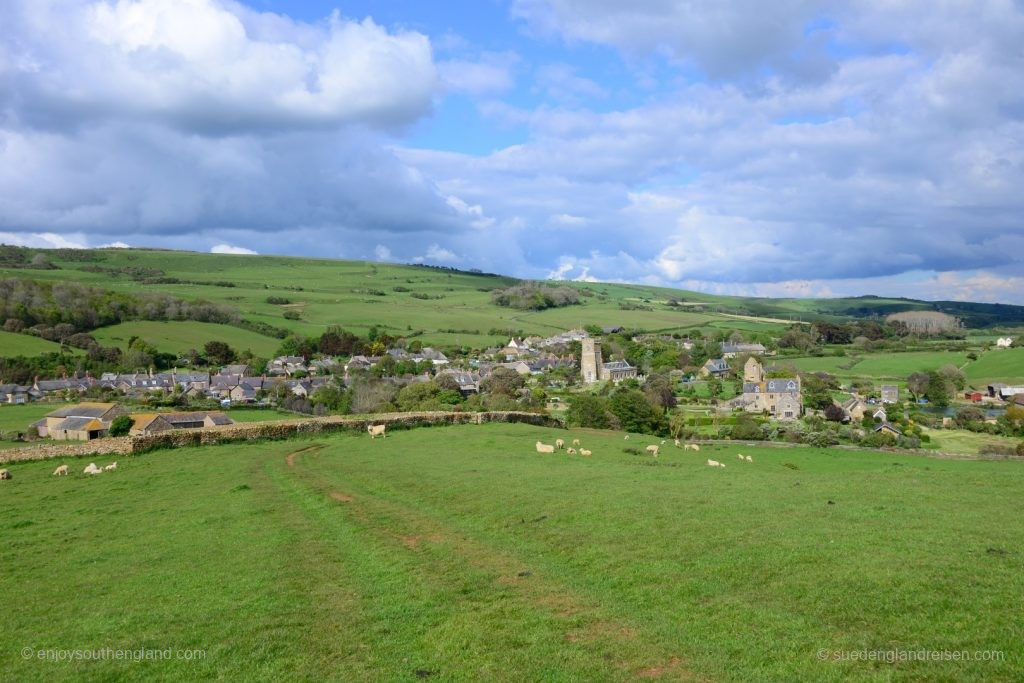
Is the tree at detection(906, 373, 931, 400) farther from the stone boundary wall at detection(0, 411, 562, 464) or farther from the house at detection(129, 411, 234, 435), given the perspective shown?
the house at detection(129, 411, 234, 435)

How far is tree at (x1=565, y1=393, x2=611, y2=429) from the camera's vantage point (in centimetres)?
6222

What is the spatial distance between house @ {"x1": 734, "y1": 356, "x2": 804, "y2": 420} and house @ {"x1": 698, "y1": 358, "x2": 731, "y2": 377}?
102 ft

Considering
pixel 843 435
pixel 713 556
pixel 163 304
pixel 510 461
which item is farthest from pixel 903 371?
pixel 163 304

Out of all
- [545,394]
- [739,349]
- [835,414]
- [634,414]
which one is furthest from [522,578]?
[739,349]

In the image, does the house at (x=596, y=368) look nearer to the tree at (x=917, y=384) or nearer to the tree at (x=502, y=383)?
the tree at (x=502, y=383)

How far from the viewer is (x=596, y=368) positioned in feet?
419

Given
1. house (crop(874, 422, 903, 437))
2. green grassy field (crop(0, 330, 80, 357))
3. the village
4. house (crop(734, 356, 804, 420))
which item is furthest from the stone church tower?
green grassy field (crop(0, 330, 80, 357))

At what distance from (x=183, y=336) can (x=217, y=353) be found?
41.3 ft

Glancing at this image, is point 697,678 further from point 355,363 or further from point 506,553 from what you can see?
point 355,363

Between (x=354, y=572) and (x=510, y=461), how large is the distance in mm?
15455

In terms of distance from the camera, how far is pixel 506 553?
1559 centimetres

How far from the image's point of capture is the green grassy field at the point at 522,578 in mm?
10094

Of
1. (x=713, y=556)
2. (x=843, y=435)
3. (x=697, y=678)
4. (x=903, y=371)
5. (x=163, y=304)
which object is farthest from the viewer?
(x=163, y=304)

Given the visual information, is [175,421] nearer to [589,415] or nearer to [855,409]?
[589,415]
